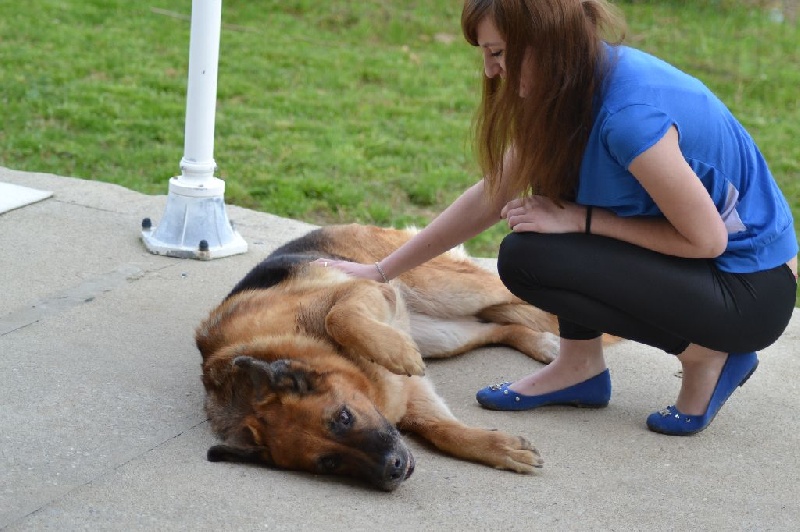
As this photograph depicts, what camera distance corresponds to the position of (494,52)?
347 cm

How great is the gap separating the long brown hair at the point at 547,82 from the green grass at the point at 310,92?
10.8 ft

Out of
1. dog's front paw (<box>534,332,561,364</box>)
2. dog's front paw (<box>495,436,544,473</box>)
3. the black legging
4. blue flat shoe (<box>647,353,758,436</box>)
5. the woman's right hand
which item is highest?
the black legging

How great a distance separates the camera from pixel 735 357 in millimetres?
3916

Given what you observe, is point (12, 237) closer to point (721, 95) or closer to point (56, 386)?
point (56, 386)

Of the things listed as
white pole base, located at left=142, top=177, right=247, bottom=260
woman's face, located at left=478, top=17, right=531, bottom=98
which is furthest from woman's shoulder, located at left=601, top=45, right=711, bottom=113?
white pole base, located at left=142, top=177, right=247, bottom=260

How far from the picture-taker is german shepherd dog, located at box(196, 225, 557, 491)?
343 centimetres

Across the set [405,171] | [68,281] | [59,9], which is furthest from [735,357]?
[59,9]

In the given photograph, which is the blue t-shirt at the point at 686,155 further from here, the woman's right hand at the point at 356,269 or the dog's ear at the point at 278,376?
the dog's ear at the point at 278,376

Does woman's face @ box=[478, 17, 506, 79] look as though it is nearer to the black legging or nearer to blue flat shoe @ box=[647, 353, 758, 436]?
the black legging

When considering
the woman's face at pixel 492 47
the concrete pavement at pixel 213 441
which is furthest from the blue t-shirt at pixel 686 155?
the concrete pavement at pixel 213 441

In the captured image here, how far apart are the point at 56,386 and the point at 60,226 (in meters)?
2.04

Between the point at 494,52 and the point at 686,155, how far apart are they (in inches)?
28.4

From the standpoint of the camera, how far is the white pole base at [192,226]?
18.1 ft

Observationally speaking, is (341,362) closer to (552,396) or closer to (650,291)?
(552,396)
